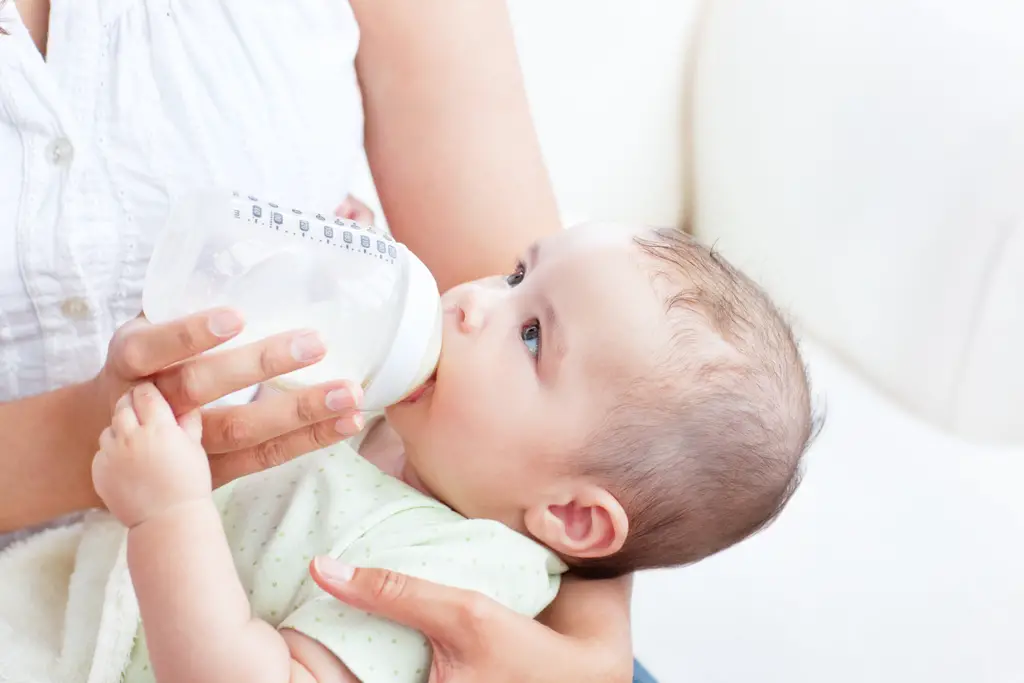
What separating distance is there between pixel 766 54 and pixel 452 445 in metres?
1.05

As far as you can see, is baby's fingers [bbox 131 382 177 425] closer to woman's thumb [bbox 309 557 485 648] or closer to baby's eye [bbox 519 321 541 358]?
woman's thumb [bbox 309 557 485 648]

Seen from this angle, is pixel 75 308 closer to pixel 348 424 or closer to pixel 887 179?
pixel 348 424

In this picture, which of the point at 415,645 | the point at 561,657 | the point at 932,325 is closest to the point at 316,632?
the point at 415,645

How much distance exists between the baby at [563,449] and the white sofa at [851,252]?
1.15ft

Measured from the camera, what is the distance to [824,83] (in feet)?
5.12

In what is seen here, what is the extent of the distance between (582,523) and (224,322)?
0.36 metres

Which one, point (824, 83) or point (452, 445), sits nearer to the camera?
point (452, 445)

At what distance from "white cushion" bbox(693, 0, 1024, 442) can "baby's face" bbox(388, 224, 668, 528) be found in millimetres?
713

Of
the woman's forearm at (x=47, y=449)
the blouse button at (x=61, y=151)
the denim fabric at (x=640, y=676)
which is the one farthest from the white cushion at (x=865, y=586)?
the blouse button at (x=61, y=151)

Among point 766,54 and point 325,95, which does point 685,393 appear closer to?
point 325,95

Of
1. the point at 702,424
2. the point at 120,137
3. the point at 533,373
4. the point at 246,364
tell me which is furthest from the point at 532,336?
the point at 120,137

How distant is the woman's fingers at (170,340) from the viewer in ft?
2.13

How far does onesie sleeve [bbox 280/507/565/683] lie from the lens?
76 centimetres

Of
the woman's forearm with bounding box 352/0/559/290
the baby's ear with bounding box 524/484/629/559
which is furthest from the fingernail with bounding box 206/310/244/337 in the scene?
the woman's forearm with bounding box 352/0/559/290
